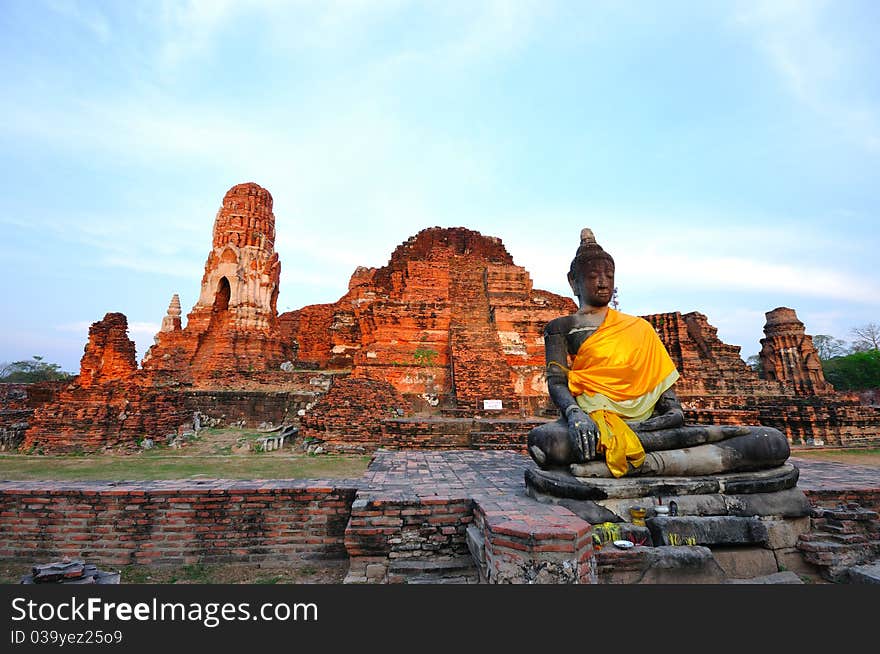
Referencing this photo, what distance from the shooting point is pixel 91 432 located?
33.6 feet

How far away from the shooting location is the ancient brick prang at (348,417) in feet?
29.7

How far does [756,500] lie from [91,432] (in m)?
12.6

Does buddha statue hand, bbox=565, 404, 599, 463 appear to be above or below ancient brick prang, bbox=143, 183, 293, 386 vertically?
below

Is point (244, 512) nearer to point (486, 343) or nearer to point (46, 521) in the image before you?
point (46, 521)

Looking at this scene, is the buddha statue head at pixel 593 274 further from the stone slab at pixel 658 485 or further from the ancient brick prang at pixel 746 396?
the ancient brick prang at pixel 746 396

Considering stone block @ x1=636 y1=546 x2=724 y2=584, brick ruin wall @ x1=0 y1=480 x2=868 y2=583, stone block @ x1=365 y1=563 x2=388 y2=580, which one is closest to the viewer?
stone block @ x1=636 y1=546 x2=724 y2=584

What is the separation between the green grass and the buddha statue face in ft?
13.3

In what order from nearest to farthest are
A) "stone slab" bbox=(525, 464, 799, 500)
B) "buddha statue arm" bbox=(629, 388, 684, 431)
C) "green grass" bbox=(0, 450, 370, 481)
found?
"stone slab" bbox=(525, 464, 799, 500) < "buddha statue arm" bbox=(629, 388, 684, 431) < "green grass" bbox=(0, 450, 370, 481)

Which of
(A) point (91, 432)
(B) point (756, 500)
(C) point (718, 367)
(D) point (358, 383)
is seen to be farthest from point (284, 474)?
(C) point (718, 367)

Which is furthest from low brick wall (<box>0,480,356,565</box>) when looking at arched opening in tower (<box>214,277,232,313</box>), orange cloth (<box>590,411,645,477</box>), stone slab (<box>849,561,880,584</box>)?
arched opening in tower (<box>214,277,232,313</box>)

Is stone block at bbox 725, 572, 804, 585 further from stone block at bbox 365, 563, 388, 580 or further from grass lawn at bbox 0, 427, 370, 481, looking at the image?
grass lawn at bbox 0, 427, 370, 481

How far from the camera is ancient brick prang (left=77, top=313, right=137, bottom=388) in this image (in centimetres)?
1791

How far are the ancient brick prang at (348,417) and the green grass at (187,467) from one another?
24.4 inches

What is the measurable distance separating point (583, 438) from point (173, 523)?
3.73 m
